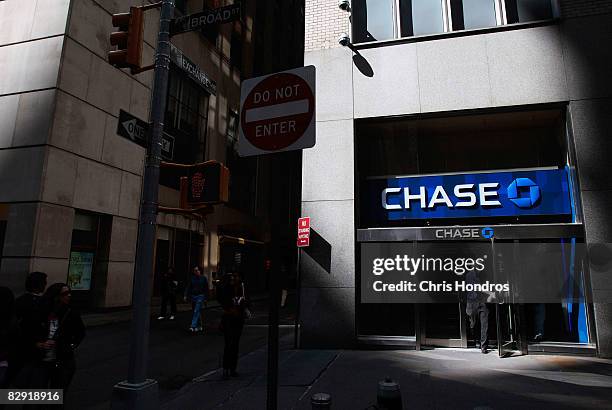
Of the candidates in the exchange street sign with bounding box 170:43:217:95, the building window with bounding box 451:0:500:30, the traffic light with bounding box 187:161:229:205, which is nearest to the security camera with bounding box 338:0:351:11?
the building window with bounding box 451:0:500:30

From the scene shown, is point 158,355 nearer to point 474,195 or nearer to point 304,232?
point 304,232

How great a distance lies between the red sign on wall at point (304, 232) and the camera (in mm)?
9305

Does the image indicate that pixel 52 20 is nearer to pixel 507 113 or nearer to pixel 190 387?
pixel 190 387

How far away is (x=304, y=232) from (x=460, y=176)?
383cm

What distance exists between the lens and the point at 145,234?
222 inches

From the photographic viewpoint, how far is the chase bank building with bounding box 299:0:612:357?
27.9 feet

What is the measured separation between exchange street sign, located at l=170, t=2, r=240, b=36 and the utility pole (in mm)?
173

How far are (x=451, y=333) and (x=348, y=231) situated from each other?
10.5ft

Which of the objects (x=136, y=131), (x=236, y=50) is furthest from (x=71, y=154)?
(x=236, y=50)

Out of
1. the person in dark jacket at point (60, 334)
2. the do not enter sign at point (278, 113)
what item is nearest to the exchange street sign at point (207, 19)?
the do not enter sign at point (278, 113)

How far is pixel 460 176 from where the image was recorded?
9.30 metres

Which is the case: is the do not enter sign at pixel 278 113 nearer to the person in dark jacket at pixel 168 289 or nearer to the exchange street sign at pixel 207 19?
the exchange street sign at pixel 207 19

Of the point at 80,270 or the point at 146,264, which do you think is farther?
the point at 80,270

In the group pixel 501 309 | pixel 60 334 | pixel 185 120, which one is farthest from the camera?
pixel 185 120
